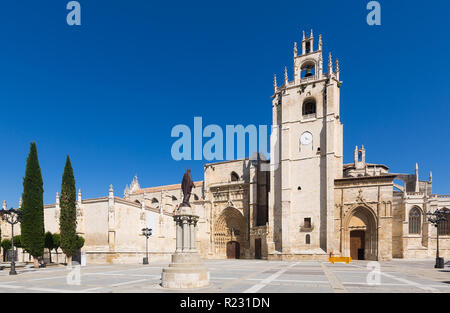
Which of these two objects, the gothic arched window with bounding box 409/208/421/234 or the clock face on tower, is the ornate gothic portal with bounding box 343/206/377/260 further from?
the gothic arched window with bounding box 409/208/421/234

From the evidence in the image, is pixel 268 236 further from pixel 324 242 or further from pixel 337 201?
pixel 337 201

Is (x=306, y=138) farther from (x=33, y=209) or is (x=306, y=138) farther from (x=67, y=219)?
(x=33, y=209)

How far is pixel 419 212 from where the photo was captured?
38.1 metres

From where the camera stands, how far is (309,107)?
36.6 m

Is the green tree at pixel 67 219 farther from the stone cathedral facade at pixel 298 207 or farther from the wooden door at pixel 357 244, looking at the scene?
the wooden door at pixel 357 244

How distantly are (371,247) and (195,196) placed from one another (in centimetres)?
2496

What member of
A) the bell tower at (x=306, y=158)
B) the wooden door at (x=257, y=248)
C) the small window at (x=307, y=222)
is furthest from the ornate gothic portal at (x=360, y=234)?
the wooden door at (x=257, y=248)

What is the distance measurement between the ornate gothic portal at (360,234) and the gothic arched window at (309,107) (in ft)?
40.1

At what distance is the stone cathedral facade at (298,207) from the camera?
29906 mm

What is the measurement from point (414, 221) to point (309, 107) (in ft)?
64.9

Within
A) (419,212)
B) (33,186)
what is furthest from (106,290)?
(419,212)

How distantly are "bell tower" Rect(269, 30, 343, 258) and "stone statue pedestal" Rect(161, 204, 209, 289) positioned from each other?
22.6 metres

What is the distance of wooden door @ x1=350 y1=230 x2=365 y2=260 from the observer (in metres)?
31.5
